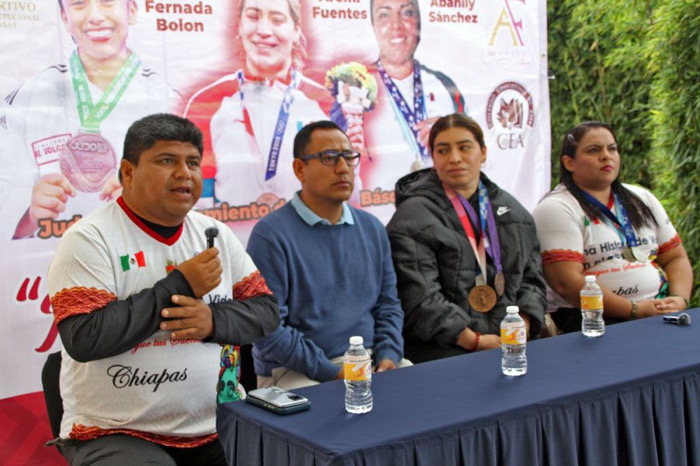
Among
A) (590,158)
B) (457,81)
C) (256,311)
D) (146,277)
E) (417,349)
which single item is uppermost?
(457,81)

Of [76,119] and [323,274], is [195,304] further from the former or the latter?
[76,119]

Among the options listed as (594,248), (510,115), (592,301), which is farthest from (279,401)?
(510,115)

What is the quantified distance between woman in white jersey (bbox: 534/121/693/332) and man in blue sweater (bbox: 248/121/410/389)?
908mm

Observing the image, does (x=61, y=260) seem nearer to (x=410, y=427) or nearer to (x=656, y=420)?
(x=410, y=427)

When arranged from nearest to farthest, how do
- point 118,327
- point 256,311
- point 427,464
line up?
point 427,464, point 118,327, point 256,311

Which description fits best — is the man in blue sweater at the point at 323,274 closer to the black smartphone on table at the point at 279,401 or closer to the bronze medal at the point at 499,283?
the bronze medal at the point at 499,283

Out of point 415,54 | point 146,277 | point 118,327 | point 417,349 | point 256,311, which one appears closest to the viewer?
point 118,327

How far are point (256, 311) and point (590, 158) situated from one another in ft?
6.45

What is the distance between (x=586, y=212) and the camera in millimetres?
3547

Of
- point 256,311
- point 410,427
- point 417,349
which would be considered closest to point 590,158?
point 417,349

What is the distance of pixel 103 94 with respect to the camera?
3.26 metres

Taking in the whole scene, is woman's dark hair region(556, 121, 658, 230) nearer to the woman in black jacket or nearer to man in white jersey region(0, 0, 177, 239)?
the woman in black jacket

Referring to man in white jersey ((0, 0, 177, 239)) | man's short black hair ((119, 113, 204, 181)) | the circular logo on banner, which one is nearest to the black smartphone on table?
man's short black hair ((119, 113, 204, 181))

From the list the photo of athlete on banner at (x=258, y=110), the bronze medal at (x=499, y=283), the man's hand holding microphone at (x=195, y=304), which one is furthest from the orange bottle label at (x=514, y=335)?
the photo of athlete on banner at (x=258, y=110)
